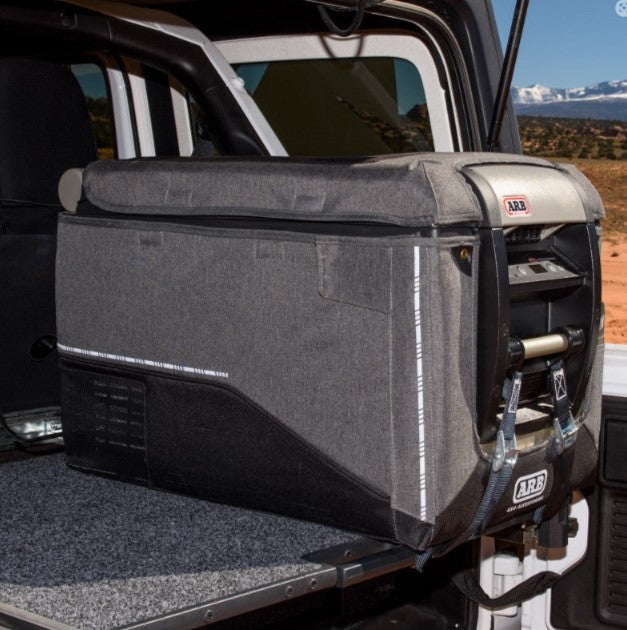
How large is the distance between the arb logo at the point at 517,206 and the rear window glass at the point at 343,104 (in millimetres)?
817

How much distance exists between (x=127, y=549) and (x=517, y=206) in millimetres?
846

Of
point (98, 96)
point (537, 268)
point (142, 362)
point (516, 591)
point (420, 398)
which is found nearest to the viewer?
point (420, 398)

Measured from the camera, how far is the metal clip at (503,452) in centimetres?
187

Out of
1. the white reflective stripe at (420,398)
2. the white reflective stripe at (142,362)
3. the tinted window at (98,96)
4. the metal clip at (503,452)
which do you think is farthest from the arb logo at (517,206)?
the tinted window at (98,96)

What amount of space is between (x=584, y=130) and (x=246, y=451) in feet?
8.42

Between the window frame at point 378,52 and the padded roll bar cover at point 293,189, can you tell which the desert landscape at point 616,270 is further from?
the padded roll bar cover at point 293,189

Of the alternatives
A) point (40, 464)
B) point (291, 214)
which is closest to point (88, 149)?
point (40, 464)

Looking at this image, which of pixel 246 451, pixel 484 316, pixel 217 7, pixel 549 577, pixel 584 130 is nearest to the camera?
pixel 484 316

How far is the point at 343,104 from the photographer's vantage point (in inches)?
112

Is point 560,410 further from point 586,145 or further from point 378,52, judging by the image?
point 586,145

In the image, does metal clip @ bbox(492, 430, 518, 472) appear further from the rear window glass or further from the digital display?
the rear window glass

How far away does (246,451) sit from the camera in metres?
1.97

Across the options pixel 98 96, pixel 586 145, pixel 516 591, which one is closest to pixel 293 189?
pixel 516 591

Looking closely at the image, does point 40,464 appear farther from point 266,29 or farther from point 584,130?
point 584,130
